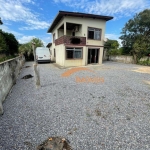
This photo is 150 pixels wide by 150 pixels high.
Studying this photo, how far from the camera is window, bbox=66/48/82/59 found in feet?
38.7

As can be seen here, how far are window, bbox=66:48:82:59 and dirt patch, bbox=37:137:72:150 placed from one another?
33.8 ft

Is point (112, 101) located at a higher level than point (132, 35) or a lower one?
lower

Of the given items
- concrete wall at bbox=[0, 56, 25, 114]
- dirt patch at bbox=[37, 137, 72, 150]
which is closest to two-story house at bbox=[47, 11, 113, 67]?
concrete wall at bbox=[0, 56, 25, 114]

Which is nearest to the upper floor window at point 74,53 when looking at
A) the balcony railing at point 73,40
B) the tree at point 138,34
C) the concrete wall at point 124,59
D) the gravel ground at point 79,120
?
the balcony railing at point 73,40

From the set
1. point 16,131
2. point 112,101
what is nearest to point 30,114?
point 16,131

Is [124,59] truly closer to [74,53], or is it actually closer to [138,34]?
[138,34]

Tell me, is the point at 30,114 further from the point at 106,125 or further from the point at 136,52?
the point at 136,52

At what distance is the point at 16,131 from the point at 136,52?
17603 millimetres

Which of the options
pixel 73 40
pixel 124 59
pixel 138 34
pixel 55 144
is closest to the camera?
pixel 55 144

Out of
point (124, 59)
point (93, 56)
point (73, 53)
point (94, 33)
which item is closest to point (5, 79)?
point (73, 53)

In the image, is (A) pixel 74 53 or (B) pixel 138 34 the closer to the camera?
(A) pixel 74 53

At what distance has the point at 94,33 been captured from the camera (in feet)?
42.2

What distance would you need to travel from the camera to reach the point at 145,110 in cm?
354

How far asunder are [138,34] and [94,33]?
9753mm
